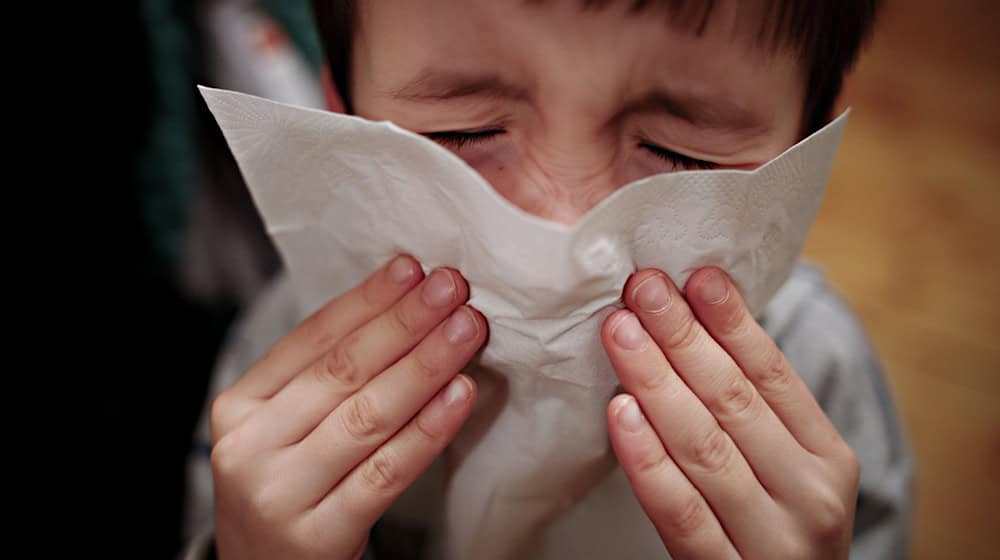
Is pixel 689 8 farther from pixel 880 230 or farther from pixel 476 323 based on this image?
pixel 880 230

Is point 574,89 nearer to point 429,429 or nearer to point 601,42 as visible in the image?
point 601,42

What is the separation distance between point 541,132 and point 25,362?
765 mm

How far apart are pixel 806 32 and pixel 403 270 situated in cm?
31

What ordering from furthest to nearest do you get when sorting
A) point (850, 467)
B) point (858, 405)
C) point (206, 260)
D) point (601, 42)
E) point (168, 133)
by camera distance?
point (206, 260) → point (168, 133) → point (858, 405) → point (850, 467) → point (601, 42)

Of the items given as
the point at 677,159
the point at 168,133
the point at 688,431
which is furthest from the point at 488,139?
the point at 168,133

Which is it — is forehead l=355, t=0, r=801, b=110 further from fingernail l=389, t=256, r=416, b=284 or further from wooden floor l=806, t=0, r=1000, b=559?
wooden floor l=806, t=0, r=1000, b=559

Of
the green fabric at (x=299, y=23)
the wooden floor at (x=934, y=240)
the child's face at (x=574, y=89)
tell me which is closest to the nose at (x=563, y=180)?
the child's face at (x=574, y=89)

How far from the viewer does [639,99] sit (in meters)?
0.46

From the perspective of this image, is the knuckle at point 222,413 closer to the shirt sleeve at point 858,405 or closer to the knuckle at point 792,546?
the knuckle at point 792,546

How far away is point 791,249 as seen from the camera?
1.83ft

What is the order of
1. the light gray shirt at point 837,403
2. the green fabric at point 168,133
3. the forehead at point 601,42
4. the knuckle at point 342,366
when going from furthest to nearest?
the green fabric at point 168,133 < the light gray shirt at point 837,403 < the knuckle at point 342,366 < the forehead at point 601,42

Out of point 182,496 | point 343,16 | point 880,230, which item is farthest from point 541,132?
point 880,230

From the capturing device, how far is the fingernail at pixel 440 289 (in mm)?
504

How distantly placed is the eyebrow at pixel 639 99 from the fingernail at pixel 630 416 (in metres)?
0.18
